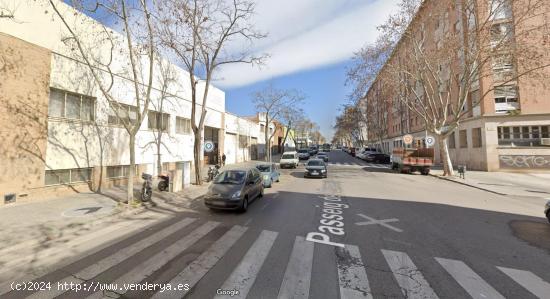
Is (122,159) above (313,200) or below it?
above

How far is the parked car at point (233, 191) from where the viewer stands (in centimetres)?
Result: 856

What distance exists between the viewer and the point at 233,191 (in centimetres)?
875

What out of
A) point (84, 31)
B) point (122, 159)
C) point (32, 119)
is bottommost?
point (122, 159)

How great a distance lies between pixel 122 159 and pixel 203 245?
10976 millimetres

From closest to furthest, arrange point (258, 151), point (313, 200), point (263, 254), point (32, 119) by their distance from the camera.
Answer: point (263, 254), point (32, 119), point (313, 200), point (258, 151)

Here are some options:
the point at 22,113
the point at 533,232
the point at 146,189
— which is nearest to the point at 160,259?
the point at 146,189

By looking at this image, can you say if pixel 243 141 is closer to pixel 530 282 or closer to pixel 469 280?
pixel 469 280

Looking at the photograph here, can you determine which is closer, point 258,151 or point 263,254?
point 263,254

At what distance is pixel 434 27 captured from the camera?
94.4 ft

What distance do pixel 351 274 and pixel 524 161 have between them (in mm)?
26639

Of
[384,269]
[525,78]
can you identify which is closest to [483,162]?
[525,78]

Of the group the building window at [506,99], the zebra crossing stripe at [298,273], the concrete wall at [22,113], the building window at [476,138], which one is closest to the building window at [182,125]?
the concrete wall at [22,113]

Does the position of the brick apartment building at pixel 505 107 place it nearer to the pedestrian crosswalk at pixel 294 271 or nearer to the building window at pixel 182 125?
the building window at pixel 182 125

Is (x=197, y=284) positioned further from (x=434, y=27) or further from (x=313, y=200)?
(x=434, y=27)
